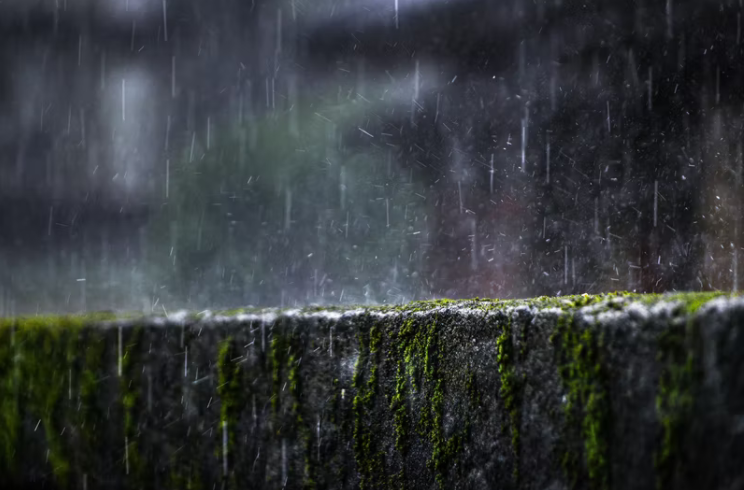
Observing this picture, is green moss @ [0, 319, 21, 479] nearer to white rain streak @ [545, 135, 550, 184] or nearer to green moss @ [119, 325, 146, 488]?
green moss @ [119, 325, 146, 488]

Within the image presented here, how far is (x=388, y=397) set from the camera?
96.7 inches

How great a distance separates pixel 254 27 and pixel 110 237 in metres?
2.67

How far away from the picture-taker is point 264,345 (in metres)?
2.80

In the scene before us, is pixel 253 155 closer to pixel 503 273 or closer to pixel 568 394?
pixel 503 273

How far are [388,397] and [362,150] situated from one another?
10.8 feet

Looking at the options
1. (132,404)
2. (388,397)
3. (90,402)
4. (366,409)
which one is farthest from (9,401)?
(388,397)

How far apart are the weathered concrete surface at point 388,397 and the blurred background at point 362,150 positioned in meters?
2.08

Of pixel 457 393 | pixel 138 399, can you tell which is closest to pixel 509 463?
pixel 457 393

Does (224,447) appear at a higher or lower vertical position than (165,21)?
lower

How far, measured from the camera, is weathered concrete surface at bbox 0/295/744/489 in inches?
61.1

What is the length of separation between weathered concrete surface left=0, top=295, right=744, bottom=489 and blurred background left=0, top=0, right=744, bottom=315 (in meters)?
2.08

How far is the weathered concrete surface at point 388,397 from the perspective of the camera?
1552 millimetres

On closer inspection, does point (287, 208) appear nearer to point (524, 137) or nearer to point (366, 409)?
point (524, 137)

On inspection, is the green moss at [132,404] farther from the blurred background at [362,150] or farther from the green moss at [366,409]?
the blurred background at [362,150]
